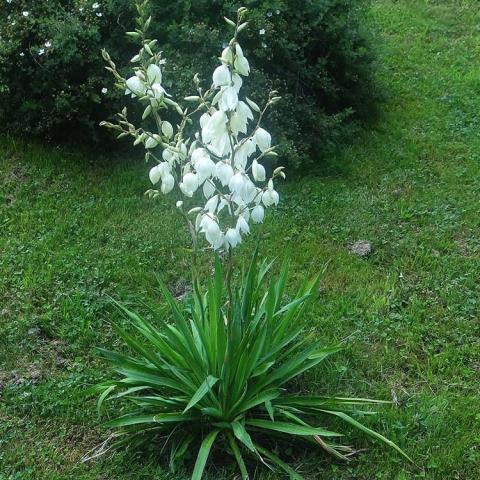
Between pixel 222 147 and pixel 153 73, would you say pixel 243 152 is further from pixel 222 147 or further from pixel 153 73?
pixel 153 73

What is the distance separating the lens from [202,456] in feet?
A: 10.8

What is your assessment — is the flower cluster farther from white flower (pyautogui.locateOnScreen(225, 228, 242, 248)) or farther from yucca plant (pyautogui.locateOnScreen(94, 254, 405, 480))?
yucca plant (pyautogui.locateOnScreen(94, 254, 405, 480))

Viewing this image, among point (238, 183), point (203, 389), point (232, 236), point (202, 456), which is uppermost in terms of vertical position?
point (238, 183)

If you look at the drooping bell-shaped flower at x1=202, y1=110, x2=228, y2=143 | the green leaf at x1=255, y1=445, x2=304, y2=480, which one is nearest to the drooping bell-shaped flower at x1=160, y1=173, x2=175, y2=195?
the drooping bell-shaped flower at x1=202, y1=110, x2=228, y2=143

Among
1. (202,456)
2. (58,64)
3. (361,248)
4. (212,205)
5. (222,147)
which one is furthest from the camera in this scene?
(58,64)

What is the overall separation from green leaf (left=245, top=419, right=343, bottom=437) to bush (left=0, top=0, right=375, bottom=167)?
2.82 m

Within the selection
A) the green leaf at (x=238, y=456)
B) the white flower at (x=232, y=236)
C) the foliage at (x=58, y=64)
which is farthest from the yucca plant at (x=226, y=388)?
the foliage at (x=58, y=64)

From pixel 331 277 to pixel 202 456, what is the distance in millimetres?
1944

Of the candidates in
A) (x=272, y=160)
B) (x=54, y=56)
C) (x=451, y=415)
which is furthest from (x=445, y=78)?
(x=451, y=415)

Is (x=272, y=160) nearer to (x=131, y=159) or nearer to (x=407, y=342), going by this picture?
(x=131, y=159)

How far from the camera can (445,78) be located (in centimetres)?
762

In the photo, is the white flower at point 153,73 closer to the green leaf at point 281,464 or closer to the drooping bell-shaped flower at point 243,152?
the drooping bell-shaped flower at point 243,152

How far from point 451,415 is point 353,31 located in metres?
3.95

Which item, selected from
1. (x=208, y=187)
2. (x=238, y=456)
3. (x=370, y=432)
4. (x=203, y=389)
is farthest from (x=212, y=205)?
(x=370, y=432)
